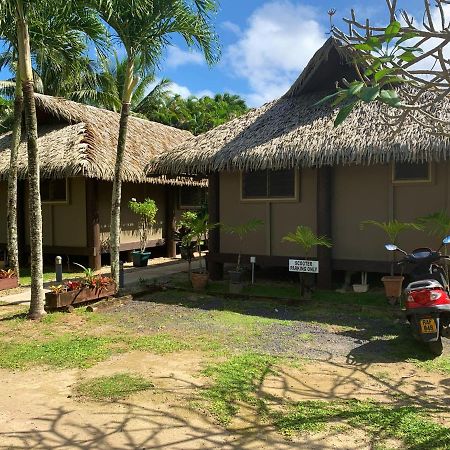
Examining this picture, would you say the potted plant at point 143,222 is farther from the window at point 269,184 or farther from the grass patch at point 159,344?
the grass patch at point 159,344

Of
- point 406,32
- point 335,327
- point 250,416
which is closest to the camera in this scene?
point 406,32

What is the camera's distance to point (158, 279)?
10508 millimetres

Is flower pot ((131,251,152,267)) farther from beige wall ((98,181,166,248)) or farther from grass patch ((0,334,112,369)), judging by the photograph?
grass patch ((0,334,112,369))

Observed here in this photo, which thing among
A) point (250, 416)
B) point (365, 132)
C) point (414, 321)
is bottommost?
point (250, 416)

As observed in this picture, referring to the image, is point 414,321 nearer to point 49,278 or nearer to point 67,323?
point 67,323

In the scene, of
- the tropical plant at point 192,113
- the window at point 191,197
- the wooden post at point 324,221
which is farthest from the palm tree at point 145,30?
Result: the tropical plant at point 192,113

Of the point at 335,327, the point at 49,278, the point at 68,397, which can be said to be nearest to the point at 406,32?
the point at 68,397

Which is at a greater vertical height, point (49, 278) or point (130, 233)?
point (130, 233)

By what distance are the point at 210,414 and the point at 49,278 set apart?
8.33m

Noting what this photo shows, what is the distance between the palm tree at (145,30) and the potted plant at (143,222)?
3.61 meters

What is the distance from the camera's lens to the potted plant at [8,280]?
9.65 metres

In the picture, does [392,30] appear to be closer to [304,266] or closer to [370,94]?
[370,94]

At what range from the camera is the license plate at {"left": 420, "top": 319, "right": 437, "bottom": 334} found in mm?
4910

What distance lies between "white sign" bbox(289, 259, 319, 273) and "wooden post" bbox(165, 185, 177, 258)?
24.6 feet
